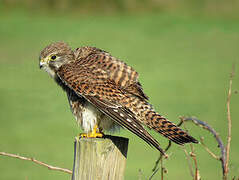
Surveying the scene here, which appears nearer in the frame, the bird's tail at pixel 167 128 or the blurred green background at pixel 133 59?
the bird's tail at pixel 167 128

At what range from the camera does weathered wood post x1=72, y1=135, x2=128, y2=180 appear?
2.30 meters

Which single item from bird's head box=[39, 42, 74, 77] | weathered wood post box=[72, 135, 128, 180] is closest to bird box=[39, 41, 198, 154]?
bird's head box=[39, 42, 74, 77]

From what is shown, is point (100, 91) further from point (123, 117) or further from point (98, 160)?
point (98, 160)

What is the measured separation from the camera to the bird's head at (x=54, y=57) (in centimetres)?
324

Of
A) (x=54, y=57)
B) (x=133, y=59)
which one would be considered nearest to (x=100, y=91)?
(x=54, y=57)

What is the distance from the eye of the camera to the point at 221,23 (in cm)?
1894

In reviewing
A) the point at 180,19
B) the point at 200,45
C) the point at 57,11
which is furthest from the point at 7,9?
the point at 200,45

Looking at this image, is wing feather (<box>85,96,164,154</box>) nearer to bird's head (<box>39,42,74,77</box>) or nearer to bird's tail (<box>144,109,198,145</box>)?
bird's tail (<box>144,109,198,145</box>)

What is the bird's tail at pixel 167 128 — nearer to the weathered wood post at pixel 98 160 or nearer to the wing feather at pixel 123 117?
the wing feather at pixel 123 117

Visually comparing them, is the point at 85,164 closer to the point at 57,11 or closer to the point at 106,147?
the point at 106,147

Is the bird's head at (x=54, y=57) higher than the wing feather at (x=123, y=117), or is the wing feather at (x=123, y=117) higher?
the bird's head at (x=54, y=57)

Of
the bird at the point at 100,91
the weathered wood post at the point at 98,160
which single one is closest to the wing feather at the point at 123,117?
the bird at the point at 100,91

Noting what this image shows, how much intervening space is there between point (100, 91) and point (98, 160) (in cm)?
71

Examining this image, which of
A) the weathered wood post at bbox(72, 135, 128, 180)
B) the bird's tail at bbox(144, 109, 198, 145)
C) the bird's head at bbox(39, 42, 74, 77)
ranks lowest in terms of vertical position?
the weathered wood post at bbox(72, 135, 128, 180)
